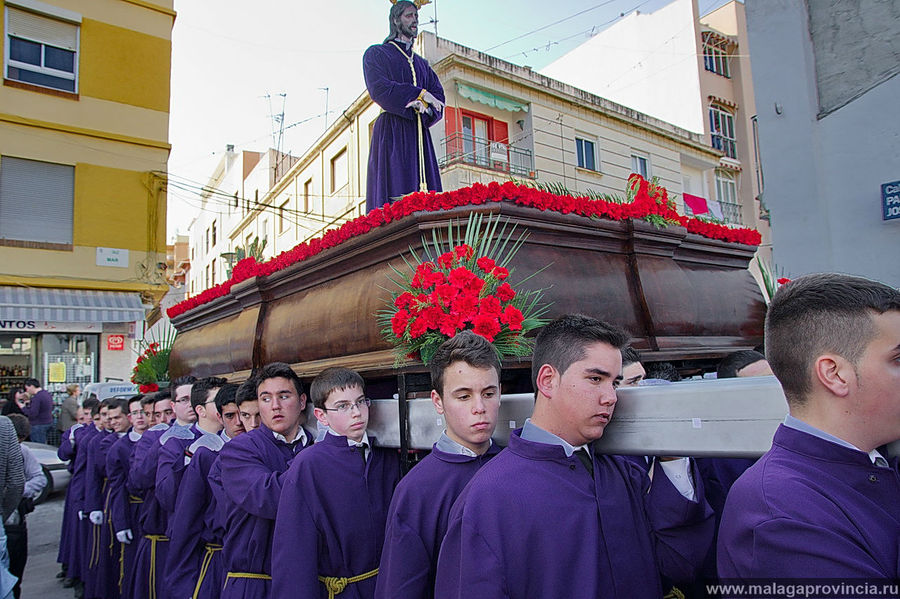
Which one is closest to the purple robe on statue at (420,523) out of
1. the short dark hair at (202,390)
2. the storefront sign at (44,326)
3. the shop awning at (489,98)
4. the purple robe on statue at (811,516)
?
the purple robe on statue at (811,516)

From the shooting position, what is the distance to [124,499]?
5574mm

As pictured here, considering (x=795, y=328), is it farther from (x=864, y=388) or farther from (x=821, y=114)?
(x=821, y=114)

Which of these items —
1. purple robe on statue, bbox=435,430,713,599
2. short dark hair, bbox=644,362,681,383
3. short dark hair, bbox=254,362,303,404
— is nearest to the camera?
purple robe on statue, bbox=435,430,713,599

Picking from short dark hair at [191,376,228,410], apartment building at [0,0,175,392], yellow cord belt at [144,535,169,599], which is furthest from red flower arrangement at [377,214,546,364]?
apartment building at [0,0,175,392]

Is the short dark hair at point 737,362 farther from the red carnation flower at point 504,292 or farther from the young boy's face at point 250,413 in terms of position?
the young boy's face at point 250,413

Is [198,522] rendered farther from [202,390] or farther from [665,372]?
[665,372]

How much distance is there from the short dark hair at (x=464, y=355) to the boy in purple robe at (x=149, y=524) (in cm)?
319

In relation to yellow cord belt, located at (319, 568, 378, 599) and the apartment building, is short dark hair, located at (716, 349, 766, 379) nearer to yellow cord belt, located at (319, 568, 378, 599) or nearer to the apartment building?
yellow cord belt, located at (319, 568, 378, 599)

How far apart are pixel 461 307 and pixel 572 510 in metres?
1.11

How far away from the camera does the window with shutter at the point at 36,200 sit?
1255cm

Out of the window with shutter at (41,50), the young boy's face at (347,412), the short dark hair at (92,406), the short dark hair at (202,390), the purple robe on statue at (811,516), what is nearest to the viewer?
the purple robe on statue at (811,516)

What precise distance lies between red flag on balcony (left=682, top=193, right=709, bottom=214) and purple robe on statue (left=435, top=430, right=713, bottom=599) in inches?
668

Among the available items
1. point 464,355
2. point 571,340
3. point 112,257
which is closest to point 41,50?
point 112,257

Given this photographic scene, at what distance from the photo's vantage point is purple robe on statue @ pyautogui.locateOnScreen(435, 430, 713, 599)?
157cm
